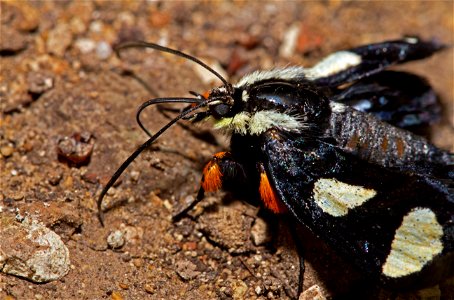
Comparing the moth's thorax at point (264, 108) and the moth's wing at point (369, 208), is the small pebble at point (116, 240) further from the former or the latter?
the moth's wing at point (369, 208)

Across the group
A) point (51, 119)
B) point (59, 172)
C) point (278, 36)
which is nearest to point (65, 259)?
point (59, 172)

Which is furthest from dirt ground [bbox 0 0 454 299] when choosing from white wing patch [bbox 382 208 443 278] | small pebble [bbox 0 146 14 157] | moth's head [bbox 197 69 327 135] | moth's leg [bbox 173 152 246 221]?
moth's head [bbox 197 69 327 135]

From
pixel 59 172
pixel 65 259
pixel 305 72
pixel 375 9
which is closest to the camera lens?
pixel 65 259

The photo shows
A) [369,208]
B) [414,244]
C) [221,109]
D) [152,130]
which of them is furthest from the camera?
[152,130]

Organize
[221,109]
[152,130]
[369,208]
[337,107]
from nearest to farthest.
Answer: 1. [369,208]
2. [221,109]
3. [337,107]
4. [152,130]

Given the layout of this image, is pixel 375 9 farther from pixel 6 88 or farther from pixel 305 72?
pixel 6 88

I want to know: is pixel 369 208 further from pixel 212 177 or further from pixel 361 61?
pixel 361 61

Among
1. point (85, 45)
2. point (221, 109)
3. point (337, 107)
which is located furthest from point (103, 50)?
point (337, 107)

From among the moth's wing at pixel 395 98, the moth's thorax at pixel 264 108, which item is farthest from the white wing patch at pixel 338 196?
the moth's wing at pixel 395 98
